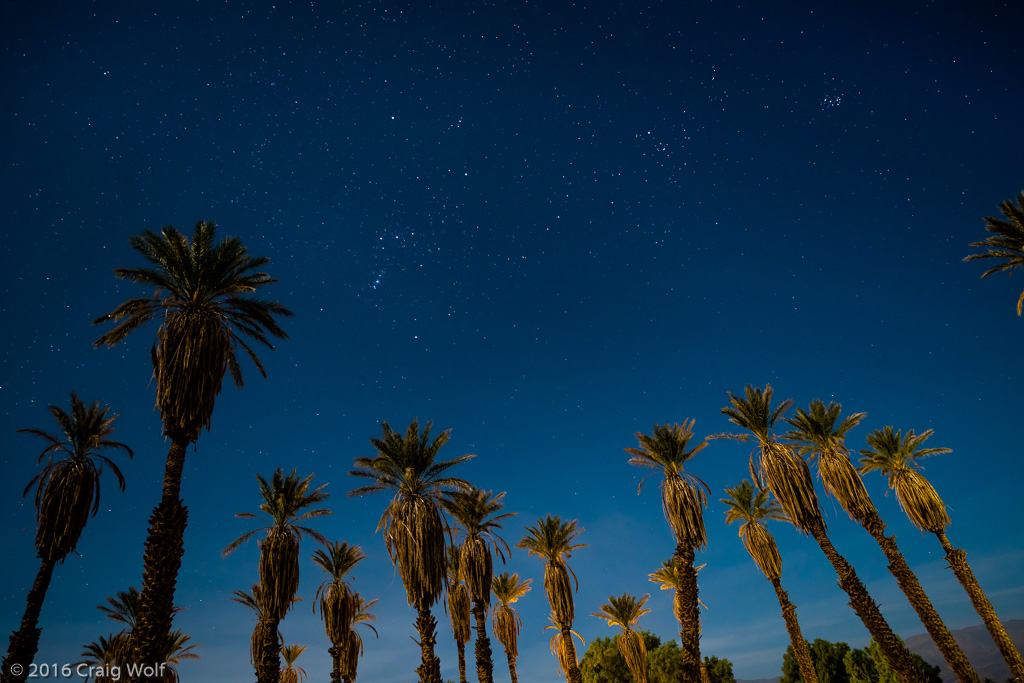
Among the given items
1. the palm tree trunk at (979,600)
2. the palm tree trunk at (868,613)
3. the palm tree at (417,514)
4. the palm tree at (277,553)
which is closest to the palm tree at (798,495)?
the palm tree trunk at (868,613)

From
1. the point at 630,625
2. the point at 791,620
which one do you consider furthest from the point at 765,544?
the point at 630,625

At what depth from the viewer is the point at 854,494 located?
104 ft

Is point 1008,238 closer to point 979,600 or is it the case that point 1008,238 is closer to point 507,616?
point 979,600

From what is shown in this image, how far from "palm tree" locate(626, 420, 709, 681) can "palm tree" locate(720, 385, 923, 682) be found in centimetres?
342

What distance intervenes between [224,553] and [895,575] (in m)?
38.4

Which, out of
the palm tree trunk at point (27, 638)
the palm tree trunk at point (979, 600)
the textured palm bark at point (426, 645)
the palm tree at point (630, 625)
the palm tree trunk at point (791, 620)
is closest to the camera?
the palm tree trunk at point (27, 638)

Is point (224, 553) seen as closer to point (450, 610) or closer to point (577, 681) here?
point (450, 610)

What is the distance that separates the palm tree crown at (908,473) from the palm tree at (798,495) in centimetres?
833

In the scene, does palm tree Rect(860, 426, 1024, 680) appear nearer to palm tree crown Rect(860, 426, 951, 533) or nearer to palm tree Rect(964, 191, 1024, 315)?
palm tree crown Rect(860, 426, 951, 533)

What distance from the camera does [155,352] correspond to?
2147 centimetres

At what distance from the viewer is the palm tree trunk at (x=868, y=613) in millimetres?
28000

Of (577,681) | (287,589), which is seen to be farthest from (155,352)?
(577,681)

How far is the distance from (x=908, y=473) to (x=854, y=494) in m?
8.02

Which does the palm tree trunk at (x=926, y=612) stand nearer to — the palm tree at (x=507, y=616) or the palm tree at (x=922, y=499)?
the palm tree at (x=922, y=499)
